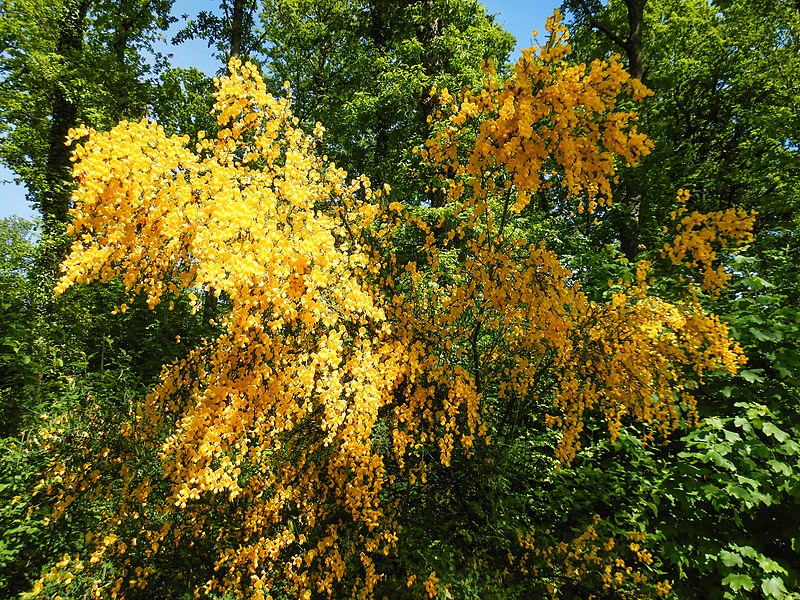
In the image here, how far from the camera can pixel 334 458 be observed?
10.8 feet

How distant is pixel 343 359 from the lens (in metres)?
3.31

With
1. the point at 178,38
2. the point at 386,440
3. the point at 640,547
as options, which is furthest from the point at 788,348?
the point at 178,38

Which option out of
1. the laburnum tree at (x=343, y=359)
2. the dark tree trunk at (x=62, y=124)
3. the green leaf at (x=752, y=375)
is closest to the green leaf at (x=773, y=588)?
the laburnum tree at (x=343, y=359)

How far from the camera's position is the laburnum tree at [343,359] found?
8.24ft

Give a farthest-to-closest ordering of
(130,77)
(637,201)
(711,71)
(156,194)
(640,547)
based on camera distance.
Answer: (130,77), (711,71), (637,201), (640,547), (156,194)

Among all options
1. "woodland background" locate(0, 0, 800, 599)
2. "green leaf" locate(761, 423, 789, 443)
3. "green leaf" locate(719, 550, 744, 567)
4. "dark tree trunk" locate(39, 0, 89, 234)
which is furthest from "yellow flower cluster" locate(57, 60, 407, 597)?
"dark tree trunk" locate(39, 0, 89, 234)

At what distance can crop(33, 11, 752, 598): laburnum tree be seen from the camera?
8.24ft

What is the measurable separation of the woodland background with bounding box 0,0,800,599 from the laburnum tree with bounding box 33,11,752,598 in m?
0.08

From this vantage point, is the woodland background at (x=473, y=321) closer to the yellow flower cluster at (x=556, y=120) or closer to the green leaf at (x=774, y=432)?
the green leaf at (x=774, y=432)

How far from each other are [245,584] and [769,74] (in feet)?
47.2

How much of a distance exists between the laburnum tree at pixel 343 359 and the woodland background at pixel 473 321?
78mm

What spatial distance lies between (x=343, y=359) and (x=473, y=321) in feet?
5.17

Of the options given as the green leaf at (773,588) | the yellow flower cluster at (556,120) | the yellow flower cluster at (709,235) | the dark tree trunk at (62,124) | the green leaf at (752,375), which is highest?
the dark tree trunk at (62,124)

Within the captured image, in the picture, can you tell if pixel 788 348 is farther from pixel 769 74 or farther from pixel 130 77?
A: pixel 130 77
